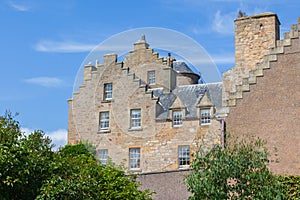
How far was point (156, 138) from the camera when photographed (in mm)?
45062

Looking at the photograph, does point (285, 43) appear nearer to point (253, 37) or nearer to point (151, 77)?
point (253, 37)

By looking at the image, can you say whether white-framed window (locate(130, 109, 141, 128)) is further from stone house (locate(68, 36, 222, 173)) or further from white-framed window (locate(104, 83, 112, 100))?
white-framed window (locate(104, 83, 112, 100))

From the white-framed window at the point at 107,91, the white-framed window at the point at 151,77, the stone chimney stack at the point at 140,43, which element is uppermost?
the stone chimney stack at the point at 140,43

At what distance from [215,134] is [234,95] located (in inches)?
323

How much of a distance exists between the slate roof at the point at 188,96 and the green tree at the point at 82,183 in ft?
61.0

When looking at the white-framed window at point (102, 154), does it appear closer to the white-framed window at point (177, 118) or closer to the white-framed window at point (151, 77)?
the white-framed window at point (177, 118)

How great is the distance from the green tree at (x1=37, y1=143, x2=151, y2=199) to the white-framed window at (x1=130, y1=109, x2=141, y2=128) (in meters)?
19.0

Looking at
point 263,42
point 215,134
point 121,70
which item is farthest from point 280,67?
point 121,70

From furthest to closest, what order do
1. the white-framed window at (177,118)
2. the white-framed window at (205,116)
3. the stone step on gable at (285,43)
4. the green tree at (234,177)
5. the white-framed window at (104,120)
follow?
the white-framed window at (104,120)
the white-framed window at (177,118)
the white-framed window at (205,116)
the stone step on gable at (285,43)
the green tree at (234,177)

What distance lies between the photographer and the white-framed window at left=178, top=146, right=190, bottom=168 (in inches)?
1716

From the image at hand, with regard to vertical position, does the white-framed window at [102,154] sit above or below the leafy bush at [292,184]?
above

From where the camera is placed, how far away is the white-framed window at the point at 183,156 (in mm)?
43594

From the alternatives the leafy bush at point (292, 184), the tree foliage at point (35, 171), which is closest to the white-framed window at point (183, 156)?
the leafy bush at point (292, 184)

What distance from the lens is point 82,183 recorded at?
21.6 metres
